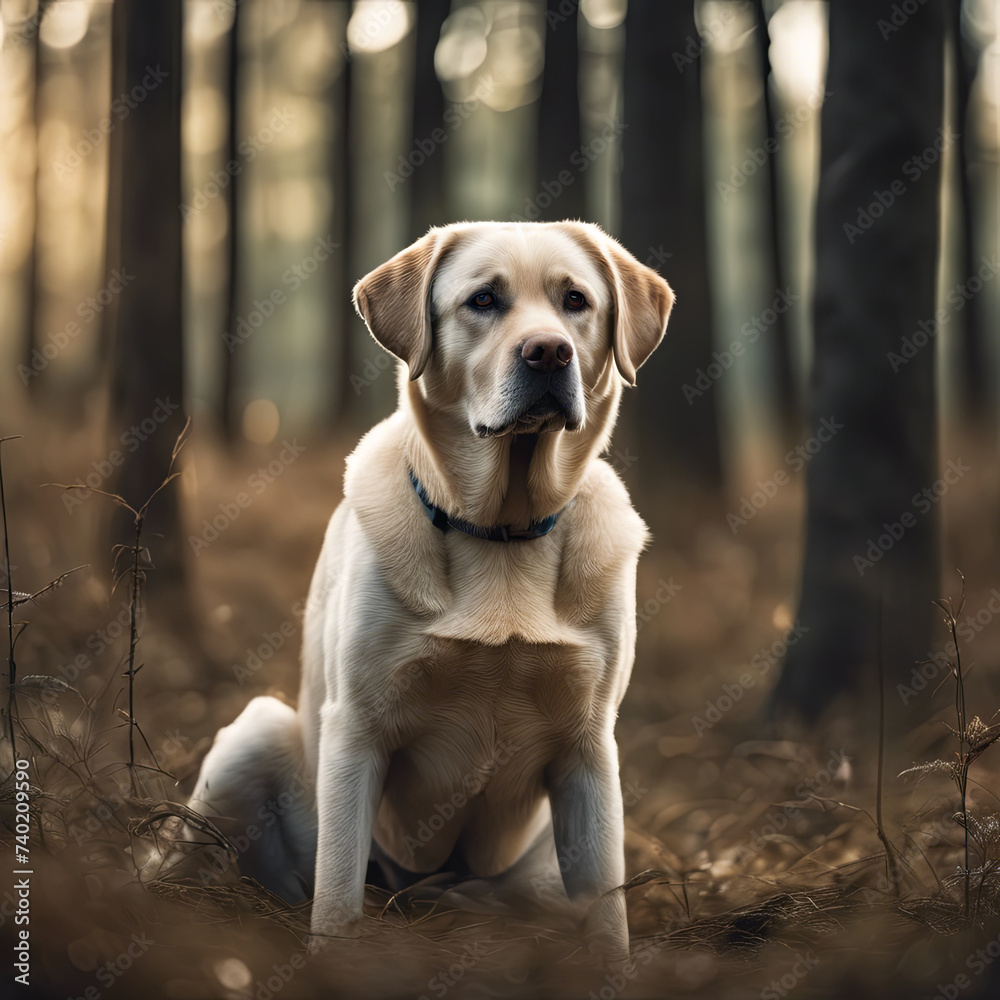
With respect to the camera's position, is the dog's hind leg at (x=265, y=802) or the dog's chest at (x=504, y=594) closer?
the dog's chest at (x=504, y=594)

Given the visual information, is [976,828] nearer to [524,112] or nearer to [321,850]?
[321,850]

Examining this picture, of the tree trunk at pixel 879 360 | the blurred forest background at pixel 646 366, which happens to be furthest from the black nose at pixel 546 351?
the tree trunk at pixel 879 360

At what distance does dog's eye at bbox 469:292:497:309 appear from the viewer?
255cm

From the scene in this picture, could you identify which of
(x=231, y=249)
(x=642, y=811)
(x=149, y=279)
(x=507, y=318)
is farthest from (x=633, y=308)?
(x=231, y=249)

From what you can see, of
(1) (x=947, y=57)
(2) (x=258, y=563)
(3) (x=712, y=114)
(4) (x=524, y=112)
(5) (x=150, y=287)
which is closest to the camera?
(1) (x=947, y=57)

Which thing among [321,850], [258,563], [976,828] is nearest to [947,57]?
[976,828]

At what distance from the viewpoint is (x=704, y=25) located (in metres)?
6.53

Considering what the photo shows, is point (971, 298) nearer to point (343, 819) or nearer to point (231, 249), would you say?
point (231, 249)

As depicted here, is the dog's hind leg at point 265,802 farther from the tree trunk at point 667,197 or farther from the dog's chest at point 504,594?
the tree trunk at point 667,197

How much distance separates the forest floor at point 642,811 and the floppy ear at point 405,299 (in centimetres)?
144

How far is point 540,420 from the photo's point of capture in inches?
95.6

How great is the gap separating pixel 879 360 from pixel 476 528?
2.31 m

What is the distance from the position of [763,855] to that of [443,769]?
1.56m

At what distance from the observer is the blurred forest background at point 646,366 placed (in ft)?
12.7
